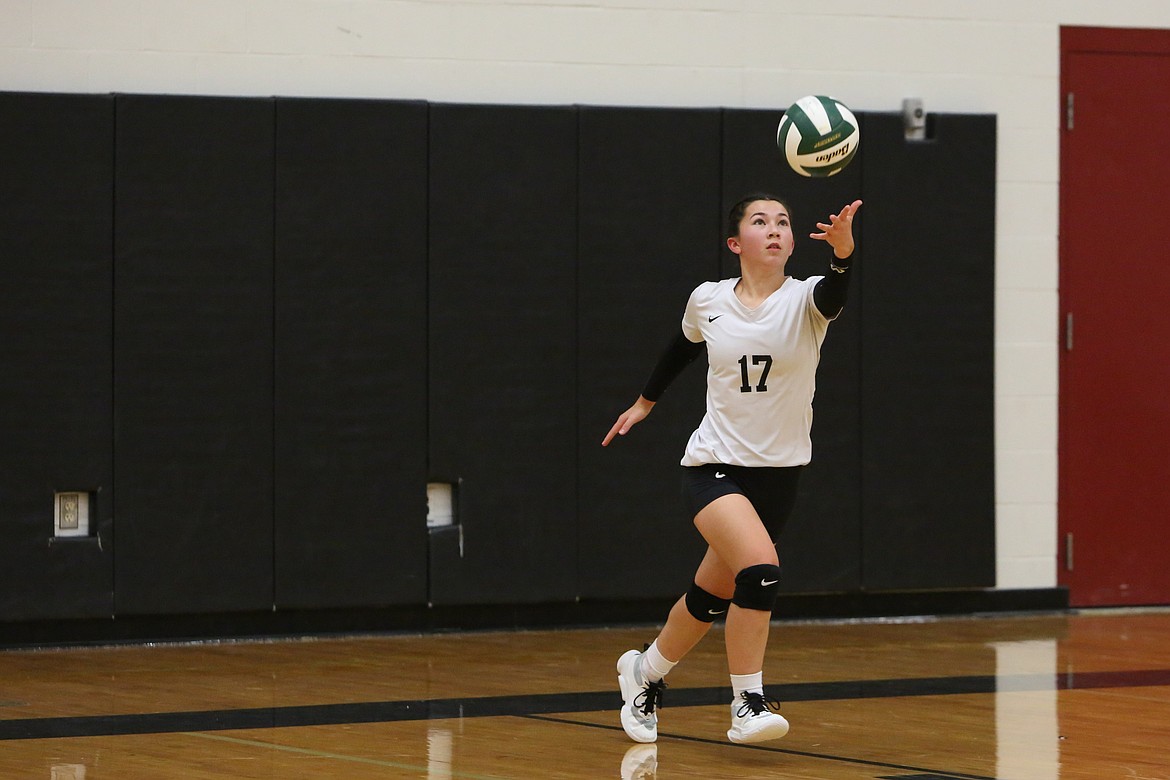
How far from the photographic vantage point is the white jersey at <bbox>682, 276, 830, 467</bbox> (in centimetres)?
502

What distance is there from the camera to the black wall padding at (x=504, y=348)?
772 cm

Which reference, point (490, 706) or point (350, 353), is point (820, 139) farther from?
A: point (350, 353)

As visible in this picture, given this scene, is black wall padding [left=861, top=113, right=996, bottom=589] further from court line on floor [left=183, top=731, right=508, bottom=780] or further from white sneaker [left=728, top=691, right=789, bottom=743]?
court line on floor [left=183, top=731, right=508, bottom=780]

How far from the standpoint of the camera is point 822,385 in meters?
8.14

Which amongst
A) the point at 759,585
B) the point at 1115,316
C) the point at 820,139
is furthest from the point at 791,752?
the point at 1115,316

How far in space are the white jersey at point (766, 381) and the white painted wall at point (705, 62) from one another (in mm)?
3174

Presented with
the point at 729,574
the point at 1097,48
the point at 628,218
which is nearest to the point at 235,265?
the point at 628,218

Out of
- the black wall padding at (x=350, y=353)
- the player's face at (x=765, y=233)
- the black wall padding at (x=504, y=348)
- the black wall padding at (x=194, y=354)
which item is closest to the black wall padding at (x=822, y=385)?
the black wall padding at (x=504, y=348)

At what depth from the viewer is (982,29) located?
8484 millimetres

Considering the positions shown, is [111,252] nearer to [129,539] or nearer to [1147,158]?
[129,539]

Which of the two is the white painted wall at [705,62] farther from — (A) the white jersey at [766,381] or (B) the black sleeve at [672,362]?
(A) the white jersey at [766,381]

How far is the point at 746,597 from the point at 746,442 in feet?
1.53

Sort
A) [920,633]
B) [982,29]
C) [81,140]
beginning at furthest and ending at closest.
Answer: [982,29], [920,633], [81,140]

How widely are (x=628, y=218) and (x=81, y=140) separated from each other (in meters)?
2.43
